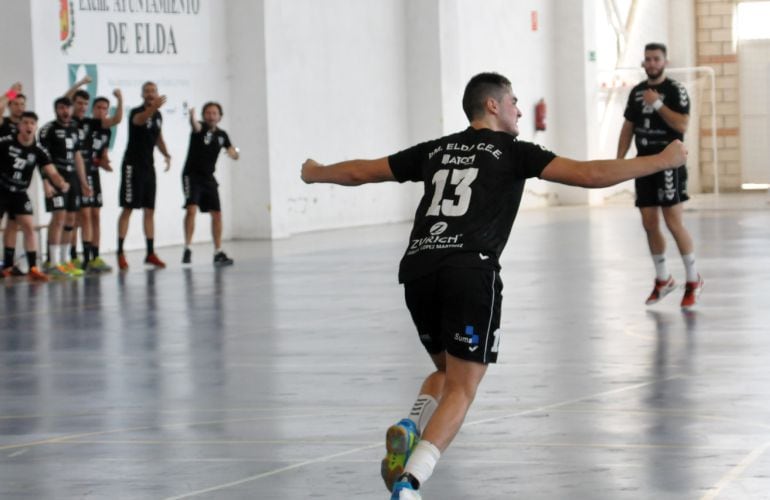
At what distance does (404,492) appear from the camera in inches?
208

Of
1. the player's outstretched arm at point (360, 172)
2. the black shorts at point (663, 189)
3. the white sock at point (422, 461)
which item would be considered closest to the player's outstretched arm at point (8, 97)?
the black shorts at point (663, 189)

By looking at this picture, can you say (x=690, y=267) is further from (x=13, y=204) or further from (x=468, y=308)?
(x=13, y=204)

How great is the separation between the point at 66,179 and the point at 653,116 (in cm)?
762

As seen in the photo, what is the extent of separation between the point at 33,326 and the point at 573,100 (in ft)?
70.9

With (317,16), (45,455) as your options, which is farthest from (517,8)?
(45,455)

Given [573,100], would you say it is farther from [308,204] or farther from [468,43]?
[308,204]

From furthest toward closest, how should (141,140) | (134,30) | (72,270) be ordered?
1. (134,30)
2. (141,140)
3. (72,270)

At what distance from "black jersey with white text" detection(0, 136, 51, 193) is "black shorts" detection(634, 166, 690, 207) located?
728 cm

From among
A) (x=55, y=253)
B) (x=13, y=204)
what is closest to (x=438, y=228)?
(x=13, y=204)

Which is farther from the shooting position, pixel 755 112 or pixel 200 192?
pixel 755 112

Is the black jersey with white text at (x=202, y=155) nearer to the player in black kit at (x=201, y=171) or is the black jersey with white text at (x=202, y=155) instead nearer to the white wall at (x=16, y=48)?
the player in black kit at (x=201, y=171)

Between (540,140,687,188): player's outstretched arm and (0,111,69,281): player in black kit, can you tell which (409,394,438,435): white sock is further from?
(0,111,69,281): player in black kit

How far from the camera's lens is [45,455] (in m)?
6.89

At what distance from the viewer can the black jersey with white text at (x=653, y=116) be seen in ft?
40.3
